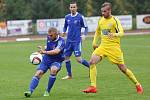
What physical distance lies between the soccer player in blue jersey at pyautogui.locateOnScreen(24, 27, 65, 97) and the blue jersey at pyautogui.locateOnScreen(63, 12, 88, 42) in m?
4.13

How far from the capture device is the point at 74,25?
55.4ft

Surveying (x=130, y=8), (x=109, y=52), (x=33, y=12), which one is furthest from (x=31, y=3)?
(x=109, y=52)

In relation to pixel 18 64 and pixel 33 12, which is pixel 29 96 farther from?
pixel 33 12

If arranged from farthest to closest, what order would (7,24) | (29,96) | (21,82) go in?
(7,24) < (21,82) < (29,96)

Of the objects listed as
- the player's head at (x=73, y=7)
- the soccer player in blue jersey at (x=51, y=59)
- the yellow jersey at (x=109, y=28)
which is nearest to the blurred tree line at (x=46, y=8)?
the player's head at (x=73, y=7)

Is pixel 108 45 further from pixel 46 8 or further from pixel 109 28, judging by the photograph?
pixel 46 8

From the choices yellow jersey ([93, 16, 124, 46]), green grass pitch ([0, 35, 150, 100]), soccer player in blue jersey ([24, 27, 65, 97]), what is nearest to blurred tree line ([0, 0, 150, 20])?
green grass pitch ([0, 35, 150, 100])

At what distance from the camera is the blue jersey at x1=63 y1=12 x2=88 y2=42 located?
55.3 feet

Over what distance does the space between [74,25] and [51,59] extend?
426 centimetres

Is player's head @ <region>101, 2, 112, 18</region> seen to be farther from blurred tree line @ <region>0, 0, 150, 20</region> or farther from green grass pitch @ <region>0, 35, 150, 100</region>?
blurred tree line @ <region>0, 0, 150, 20</region>

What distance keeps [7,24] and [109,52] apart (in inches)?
1533

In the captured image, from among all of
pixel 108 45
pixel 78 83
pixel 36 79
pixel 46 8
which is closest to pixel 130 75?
pixel 108 45

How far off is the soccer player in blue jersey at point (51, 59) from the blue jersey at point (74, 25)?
4130 millimetres

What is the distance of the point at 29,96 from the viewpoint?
1248 cm
